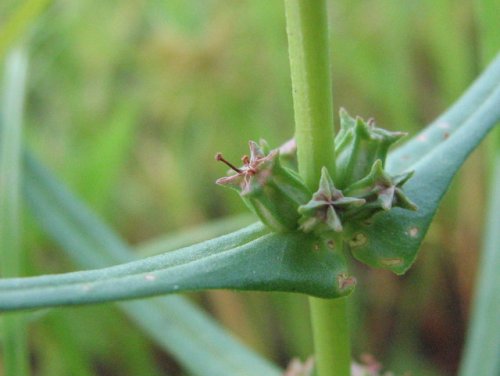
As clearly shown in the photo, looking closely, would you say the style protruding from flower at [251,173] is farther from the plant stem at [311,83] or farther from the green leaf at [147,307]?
the green leaf at [147,307]

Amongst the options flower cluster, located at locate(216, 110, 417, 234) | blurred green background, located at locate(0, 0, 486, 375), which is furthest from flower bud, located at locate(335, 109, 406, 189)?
blurred green background, located at locate(0, 0, 486, 375)

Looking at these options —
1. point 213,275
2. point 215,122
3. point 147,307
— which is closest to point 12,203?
point 147,307

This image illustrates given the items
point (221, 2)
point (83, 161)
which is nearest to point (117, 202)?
point (83, 161)

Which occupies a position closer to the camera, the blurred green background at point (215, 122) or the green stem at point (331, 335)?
the green stem at point (331, 335)

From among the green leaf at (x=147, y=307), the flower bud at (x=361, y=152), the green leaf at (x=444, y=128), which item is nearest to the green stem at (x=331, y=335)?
the flower bud at (x=361, y=152)

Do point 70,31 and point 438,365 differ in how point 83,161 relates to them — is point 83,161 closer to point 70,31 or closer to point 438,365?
point 70,31

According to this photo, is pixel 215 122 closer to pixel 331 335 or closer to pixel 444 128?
pixel 444 128
